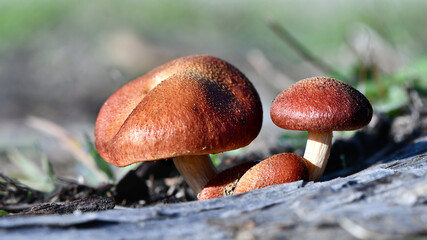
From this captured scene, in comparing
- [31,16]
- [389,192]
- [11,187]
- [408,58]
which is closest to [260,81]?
[408,58]

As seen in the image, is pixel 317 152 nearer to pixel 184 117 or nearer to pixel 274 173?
pixel 274 173

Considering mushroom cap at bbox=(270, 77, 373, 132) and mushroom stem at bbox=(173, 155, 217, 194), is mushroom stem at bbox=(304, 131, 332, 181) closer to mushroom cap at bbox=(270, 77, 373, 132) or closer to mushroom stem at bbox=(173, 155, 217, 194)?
mushroom cap at bbox=(270, 77, 373, 132)

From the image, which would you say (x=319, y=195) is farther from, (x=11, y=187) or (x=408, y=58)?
(x=408, y=58)

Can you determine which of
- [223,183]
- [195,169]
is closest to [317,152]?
[223,183]

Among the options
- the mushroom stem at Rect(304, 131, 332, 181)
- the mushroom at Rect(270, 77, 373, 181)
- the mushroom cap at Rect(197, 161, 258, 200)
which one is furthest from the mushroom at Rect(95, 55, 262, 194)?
the mushroom stem at Rect(304, 131, 332, 181)

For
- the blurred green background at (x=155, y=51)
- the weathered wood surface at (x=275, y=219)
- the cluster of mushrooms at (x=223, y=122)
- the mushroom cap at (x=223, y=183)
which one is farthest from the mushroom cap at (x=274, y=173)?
the blurred green background at (x=155, y=51)

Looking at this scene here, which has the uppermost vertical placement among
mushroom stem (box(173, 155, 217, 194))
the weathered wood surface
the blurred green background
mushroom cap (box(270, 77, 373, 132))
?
the blurred green background
